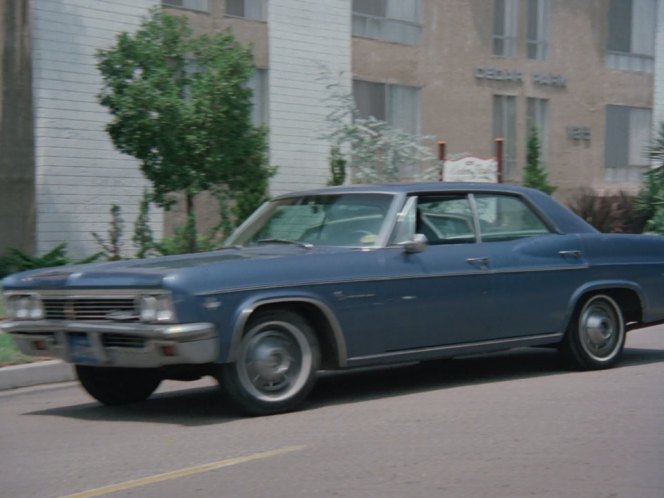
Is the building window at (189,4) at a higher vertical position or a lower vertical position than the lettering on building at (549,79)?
higher

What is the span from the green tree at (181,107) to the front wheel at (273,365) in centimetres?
848

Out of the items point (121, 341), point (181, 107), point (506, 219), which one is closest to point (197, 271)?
point (121, 341)

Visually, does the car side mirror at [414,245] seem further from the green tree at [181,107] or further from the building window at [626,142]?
the building window at [626,142]

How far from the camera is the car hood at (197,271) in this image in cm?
742

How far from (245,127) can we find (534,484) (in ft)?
37.4

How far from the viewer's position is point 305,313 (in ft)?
26.7

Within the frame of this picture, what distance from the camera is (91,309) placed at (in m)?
7.75

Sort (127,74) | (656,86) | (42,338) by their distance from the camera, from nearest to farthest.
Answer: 1. (42,338)
2. (127,74)
3. (656,86)

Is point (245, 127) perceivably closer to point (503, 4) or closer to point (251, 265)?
point (251, 265)

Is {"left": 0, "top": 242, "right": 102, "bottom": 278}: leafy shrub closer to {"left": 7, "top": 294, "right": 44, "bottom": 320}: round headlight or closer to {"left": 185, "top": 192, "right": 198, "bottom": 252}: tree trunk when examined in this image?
{"left": 185, "top": 192, "right": 198, "bottom": 252}: tree trunk

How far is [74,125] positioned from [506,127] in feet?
37.1

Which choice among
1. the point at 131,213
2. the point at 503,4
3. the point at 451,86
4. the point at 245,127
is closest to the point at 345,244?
the point at 245,127

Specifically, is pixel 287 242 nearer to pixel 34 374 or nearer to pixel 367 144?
pixel 34 374

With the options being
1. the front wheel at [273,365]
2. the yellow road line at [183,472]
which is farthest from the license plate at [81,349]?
the yellow road line at [183,472]
